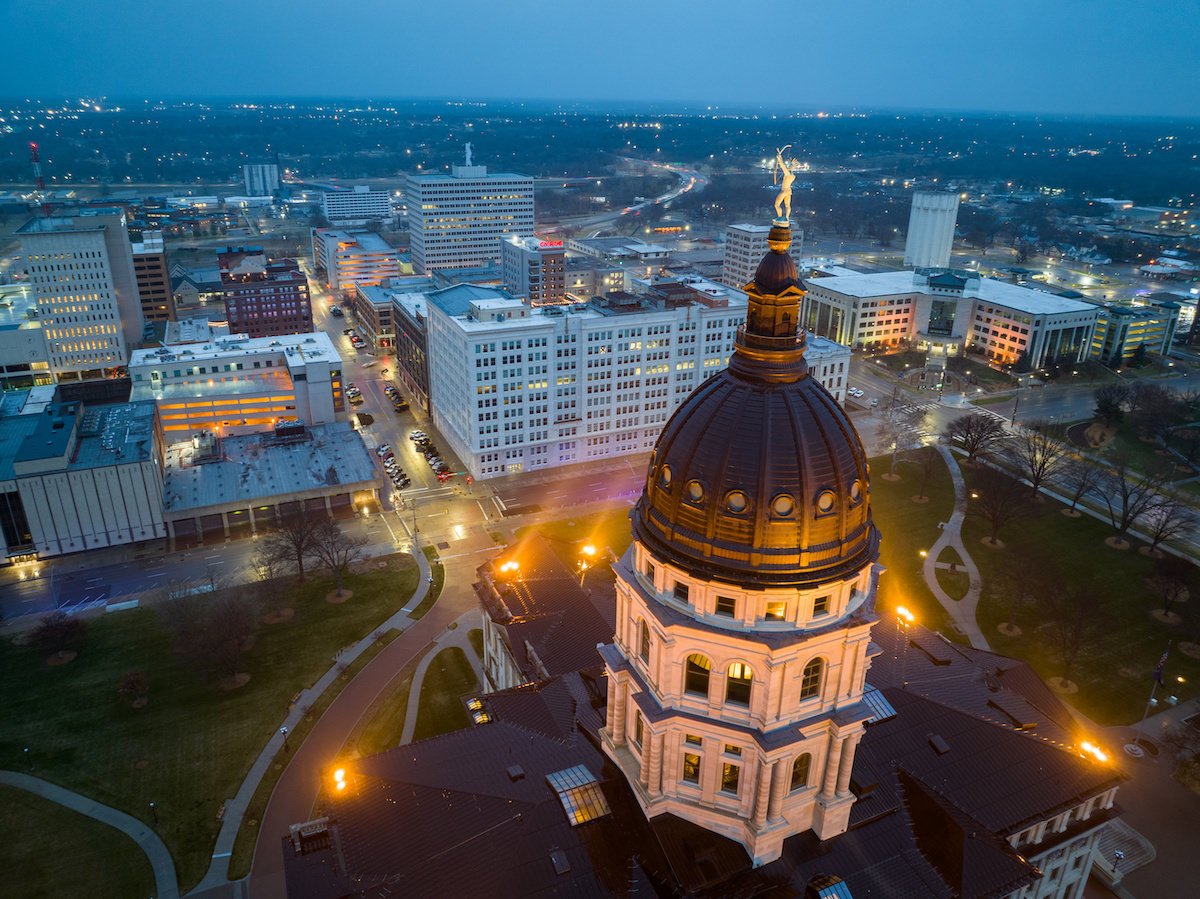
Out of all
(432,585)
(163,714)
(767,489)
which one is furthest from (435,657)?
(767,489)

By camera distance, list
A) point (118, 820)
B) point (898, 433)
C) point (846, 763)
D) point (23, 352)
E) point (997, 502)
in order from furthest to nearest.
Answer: point (23, 352)
point (898, 433)
point (997, 502)
point (118, 820)
point (846, 763)

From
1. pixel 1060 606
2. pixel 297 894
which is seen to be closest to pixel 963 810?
pixel 297 894

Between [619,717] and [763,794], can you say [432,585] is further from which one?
[763,794]

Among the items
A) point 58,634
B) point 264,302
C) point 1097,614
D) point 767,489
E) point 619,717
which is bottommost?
point 1097,614

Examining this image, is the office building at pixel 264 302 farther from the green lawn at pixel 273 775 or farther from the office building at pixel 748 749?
the office building at pixel 748 749

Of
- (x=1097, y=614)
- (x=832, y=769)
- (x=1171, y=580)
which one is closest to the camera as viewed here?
(x=832, y=769)

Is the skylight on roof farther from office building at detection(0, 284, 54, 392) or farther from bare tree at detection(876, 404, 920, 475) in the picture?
office building at detection(0, 284, 54, 392)

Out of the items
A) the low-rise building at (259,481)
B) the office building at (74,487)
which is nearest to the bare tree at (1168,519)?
the low-rise building at (259,481)
